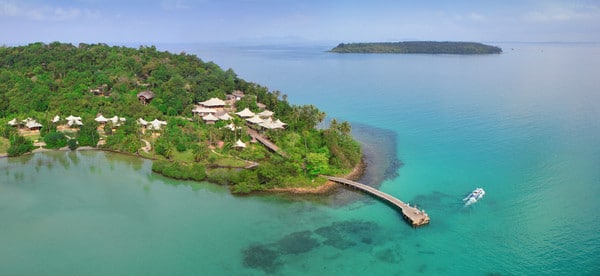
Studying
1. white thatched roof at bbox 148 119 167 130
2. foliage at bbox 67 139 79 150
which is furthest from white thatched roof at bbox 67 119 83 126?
white thatched roof at bbox 148 119 167 130

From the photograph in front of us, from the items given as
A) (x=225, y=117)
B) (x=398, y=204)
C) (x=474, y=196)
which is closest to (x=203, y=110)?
(x=225, y=117)

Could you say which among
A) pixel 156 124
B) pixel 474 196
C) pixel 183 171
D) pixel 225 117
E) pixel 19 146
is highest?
pixel 225 117

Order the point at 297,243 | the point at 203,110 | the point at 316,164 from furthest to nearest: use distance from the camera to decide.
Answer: the point at 203,110 < the point at 316,164 < the point at 297,243

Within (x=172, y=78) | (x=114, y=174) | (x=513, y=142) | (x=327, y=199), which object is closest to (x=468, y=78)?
(x=513, y=142)

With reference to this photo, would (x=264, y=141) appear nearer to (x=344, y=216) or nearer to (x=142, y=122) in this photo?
(x=142, y=122)

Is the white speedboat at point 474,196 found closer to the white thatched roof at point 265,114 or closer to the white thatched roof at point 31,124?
the white thatched roof at point 265,114

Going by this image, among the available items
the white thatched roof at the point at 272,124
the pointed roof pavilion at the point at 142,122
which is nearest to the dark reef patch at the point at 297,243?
the white thatched roof at the point at 272,124

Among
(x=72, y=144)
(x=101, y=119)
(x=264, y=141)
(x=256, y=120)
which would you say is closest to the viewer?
(x=72, y=144)
